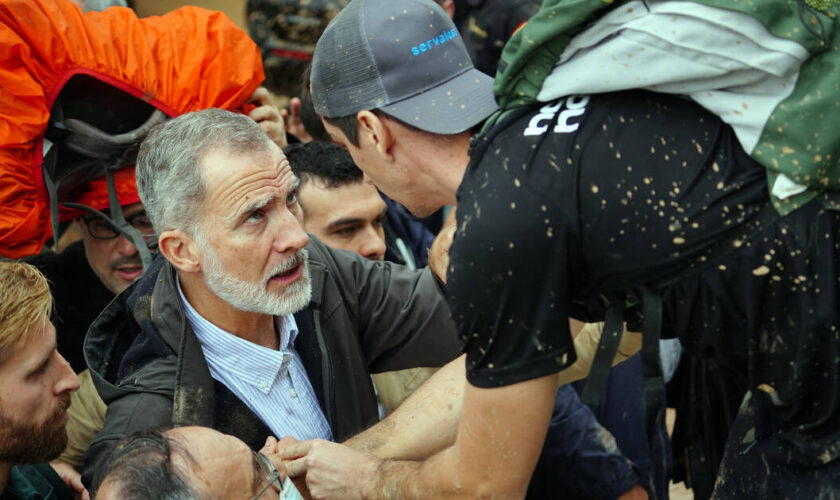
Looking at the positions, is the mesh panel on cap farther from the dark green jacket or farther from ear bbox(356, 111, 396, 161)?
the dark green jacket

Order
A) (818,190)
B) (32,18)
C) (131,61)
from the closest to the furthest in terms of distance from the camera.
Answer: (818,190), (32,18), (131,61)

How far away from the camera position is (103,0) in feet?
14.5

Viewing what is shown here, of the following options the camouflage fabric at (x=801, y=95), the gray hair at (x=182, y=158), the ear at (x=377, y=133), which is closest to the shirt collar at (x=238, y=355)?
the gray hair at (x=182, y=158)

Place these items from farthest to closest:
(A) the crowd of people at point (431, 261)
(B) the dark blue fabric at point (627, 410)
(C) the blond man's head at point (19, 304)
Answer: (B) the dark blue fabric at point (627, 410)
(C) the blond man's head at point (19, 304)
(A) the crowd of people at point (431, 261)

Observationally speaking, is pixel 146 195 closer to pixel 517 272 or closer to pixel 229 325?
pixel 229 325

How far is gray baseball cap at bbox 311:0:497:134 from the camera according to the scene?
7.97ft

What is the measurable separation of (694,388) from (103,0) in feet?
10.0

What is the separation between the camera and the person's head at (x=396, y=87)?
2.43 metres

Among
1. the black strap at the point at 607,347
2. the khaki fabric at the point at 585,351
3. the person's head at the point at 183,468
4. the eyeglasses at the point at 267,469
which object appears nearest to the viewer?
the black strap at the point at 607,347

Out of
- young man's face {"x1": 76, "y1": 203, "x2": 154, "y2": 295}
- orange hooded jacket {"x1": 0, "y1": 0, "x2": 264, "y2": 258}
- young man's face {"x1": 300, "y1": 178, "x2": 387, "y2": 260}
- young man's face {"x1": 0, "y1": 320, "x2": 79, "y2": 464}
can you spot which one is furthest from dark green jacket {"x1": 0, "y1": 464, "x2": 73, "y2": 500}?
young man's face {"x1": 300, "y1": 178, "x2": 387, "y2": 260}

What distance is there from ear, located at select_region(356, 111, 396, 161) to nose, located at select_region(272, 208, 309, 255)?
2.00 ft

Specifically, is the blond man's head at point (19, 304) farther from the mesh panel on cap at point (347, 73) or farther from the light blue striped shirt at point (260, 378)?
the mesh panel on cap at point (347, 73)

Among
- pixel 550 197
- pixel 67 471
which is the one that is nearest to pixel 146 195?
pixel 67 471

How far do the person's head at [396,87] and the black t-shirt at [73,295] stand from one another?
199 centimetres
